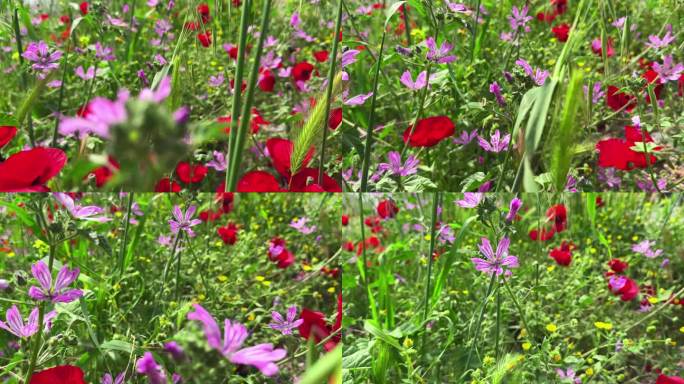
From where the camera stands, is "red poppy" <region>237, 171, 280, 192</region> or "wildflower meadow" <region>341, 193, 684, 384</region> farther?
"wildflower meadow" <region>341, 193, 684, 384</region>

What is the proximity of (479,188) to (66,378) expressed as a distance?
61 centimetres

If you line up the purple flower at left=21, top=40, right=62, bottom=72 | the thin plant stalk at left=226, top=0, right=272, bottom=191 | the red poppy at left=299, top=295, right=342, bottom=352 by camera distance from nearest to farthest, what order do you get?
the thin plant stalk at left=226, top=0, right=272, bottom=191 → the red poppy at left=299, top=295, right=342, bottom=352 → the purple flower at left=21, top=40, right=62, bottom=72

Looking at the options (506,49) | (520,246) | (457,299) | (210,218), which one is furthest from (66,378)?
(506,49)

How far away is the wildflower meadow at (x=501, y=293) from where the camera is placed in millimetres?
784

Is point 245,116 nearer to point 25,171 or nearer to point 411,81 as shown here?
point 25,171

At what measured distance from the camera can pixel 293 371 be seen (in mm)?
841

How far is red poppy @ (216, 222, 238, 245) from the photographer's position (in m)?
0.87

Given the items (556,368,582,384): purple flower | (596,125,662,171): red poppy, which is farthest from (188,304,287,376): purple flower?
(596,125,662,171): red poppy

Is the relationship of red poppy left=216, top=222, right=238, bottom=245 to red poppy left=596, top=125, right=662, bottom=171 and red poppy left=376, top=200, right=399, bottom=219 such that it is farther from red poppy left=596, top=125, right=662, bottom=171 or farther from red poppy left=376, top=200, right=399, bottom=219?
red poppy left=596, top=125, right=662, bottom=171

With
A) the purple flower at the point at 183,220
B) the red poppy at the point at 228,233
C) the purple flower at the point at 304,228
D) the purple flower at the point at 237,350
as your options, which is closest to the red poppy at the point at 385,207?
the purple flower at the point at 304,228

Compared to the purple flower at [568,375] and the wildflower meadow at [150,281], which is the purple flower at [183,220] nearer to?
the wildflower meadow at [150,281]

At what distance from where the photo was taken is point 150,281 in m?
0.93

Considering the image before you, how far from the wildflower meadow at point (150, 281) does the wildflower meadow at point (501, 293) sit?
7 cm

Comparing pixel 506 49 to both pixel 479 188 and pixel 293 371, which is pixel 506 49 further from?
pixel 293 371
